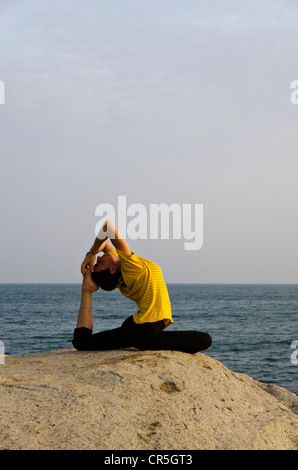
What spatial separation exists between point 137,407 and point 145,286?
1840mm

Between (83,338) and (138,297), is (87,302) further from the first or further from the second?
(138,297)

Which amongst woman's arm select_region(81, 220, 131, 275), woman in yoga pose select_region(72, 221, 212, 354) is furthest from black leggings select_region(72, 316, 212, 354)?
woman's arm select_region(81, 220, 131, 275)

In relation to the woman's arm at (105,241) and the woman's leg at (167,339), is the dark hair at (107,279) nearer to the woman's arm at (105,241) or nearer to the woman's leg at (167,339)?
the woman's arm at (105,241)

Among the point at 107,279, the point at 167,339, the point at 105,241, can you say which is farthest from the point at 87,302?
the point at 167,339

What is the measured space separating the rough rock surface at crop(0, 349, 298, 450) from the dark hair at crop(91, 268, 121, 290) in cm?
92

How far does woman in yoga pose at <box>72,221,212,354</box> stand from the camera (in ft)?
19.3

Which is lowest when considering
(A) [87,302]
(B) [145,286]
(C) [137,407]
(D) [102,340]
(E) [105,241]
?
(C) [137,407]

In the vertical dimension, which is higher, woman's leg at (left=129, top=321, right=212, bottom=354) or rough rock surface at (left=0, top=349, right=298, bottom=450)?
woman's leg at (left=129, top=321, right=212, bottom=354)

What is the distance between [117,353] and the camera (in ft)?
19.8

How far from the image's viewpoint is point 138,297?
607cm

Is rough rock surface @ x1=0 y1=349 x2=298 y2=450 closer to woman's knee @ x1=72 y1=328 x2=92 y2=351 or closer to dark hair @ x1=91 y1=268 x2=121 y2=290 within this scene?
woman's knee @ x1=72 y1=328 x2=92 y2=351

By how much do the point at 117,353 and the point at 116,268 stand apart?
1.11 meters

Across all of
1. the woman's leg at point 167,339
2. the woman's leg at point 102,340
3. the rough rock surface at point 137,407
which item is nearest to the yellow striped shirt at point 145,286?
the woman's leg at point 167,339

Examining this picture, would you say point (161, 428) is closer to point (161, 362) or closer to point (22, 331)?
point (161, 362)
